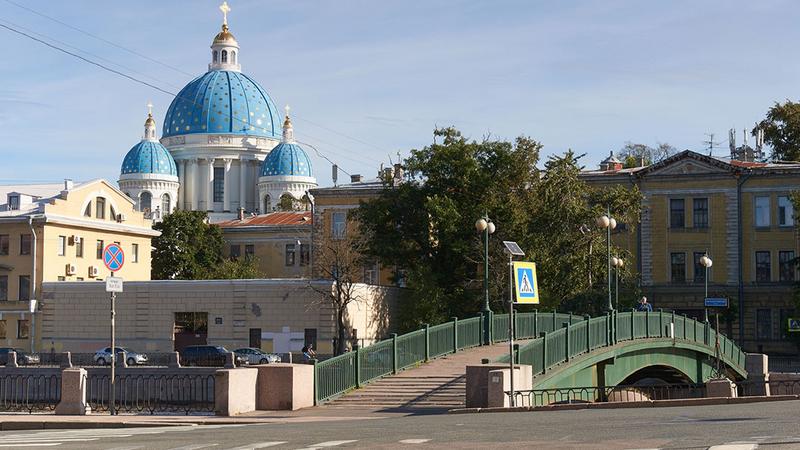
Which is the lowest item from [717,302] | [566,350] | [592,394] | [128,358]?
[592,394]

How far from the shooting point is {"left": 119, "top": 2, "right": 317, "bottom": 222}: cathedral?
14012cm

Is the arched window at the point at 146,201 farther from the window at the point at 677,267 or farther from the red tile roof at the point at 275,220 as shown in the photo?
the window at the point at 677,267

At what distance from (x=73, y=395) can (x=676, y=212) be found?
170ft

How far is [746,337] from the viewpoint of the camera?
72438mm

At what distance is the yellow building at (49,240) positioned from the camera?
7406 cm

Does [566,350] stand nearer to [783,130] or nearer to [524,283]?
[524,283]

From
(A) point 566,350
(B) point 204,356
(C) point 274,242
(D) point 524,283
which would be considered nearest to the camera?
(D) point 524,283

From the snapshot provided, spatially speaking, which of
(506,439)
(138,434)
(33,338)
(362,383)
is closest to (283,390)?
(362,383)

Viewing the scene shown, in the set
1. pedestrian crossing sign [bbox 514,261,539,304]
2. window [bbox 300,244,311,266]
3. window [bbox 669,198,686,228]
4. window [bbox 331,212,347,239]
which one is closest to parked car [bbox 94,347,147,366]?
window [bbox 331,212,347,239]

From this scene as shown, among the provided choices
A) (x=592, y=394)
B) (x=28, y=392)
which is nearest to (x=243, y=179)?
(x=28, y=392)

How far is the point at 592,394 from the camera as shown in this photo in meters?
39.4

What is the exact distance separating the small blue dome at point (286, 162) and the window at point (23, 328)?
227 ft

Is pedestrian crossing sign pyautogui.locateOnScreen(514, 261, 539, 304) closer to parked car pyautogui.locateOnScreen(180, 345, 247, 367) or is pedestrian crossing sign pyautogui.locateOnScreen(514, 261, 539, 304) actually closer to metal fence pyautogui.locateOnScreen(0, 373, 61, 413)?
metal fence pyautogui.locateOnScreen(0, 373, 61, 413)

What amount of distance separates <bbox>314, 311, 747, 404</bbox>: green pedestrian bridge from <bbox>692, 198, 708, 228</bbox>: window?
2106 cm
